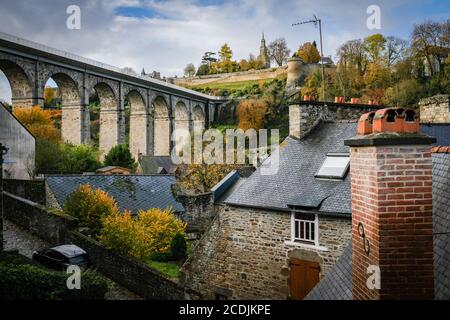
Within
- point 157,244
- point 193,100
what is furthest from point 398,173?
point 193,100

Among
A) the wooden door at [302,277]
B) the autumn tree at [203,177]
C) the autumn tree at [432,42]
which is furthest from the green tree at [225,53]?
the wooden door at [302,277]

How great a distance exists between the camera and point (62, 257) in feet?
34.7

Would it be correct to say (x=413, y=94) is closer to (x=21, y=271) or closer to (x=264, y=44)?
(x=21, y=271)

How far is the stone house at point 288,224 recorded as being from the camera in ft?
29.2

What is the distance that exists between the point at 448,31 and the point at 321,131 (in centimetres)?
2848

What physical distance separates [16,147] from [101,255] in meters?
12.1

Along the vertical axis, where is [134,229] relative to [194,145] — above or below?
below

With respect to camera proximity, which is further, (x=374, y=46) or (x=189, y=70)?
(x=189, y=70)

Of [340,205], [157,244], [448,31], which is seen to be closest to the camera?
[340,205]

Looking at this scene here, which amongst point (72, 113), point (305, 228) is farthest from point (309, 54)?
point (305, 228)

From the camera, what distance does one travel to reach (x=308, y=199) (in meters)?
9.13

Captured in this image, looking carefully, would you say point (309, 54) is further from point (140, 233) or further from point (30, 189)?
point (140, 233)

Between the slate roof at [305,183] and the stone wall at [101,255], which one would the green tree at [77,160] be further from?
the slate roof at [305,183]

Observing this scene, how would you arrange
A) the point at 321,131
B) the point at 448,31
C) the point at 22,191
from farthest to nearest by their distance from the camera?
the point at 448,31, the point at 22,191, the point at 321,131
